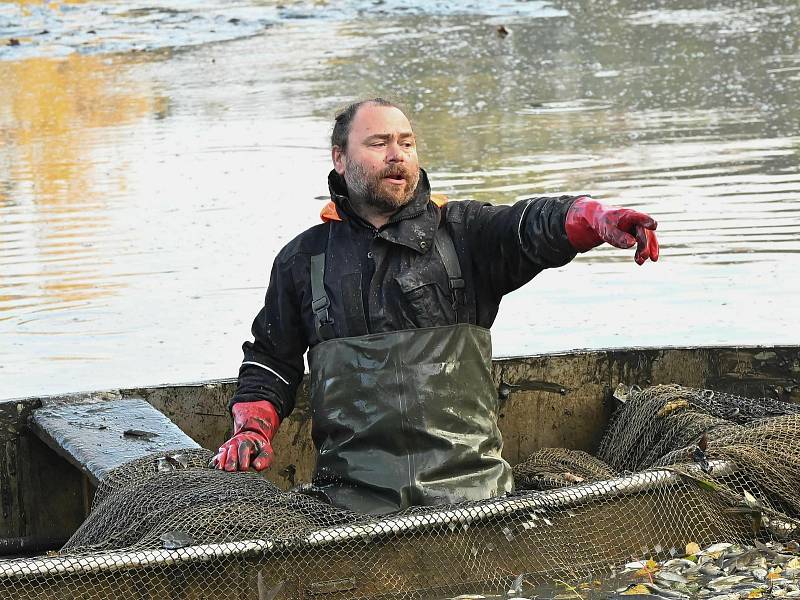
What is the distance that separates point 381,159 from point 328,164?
9993 millimetres

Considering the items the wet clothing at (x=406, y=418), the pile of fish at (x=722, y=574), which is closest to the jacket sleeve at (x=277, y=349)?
the wet clothing at (x=406, y=418)

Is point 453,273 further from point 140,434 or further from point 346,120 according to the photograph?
point 140,434

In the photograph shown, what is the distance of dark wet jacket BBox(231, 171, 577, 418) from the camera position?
16.3ft

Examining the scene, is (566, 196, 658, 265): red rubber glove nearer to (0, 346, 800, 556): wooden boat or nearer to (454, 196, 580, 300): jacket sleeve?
(454, 196, 580, 300): jacket sleeve

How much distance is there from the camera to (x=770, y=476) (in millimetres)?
5188

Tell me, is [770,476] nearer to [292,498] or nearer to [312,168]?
[292,498]

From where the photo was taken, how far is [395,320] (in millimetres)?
5016

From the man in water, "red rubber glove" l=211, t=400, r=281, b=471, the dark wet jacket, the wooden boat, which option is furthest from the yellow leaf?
the wooden boat

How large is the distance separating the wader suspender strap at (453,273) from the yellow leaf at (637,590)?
106cm

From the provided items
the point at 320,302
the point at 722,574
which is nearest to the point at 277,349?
the point at 320,302

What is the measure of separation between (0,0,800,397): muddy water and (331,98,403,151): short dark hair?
4.19 meters

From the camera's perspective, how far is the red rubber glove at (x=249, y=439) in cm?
510

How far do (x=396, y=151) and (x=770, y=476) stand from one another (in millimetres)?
1759

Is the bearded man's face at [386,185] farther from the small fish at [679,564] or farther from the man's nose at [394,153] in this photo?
the small fish at [679,564]
